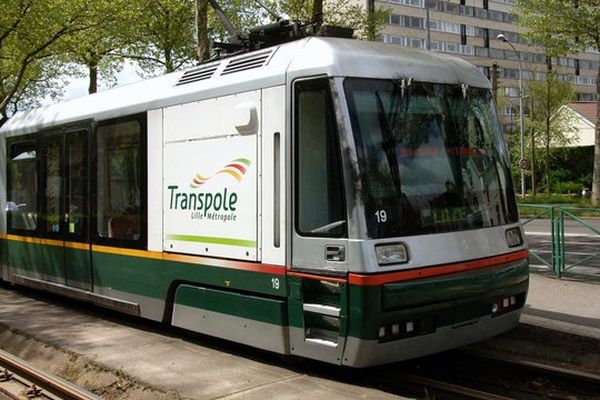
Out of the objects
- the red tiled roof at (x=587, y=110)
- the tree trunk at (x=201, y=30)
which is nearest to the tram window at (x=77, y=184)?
the tree trunk at (x=201, y=30)

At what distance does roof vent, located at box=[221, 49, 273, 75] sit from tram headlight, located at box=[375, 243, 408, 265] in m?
2.14

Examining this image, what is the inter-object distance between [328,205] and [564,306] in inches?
178

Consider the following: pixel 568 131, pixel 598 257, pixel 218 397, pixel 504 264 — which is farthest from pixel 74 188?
pixel 568 131

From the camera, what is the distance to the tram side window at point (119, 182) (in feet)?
→ 24.1

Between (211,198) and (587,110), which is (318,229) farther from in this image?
(587,110)

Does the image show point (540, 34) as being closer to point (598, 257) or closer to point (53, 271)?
point (598, 257)

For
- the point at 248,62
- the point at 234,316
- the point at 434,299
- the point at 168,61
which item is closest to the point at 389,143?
the point at 434,299

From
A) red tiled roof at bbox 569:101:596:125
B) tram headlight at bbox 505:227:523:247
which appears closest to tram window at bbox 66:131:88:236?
tram headlight at bbox 505:227:523:247

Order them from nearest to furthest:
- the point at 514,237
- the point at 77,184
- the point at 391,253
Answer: the point at 391,253 < the point at 514,237 < the point at 77,184

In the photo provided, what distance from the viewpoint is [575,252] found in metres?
11.8

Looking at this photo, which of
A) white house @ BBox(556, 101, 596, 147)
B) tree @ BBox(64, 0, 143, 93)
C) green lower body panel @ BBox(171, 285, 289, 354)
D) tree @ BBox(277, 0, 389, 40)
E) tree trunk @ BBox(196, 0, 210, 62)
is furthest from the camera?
white house @ BBox(556, 101, 596, 147)

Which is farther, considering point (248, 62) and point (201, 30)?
point (201, 30)

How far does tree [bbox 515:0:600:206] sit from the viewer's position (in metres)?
23.1

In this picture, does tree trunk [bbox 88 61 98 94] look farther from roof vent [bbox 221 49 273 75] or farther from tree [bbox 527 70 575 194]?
tree [bbox 527 70 575 194]
